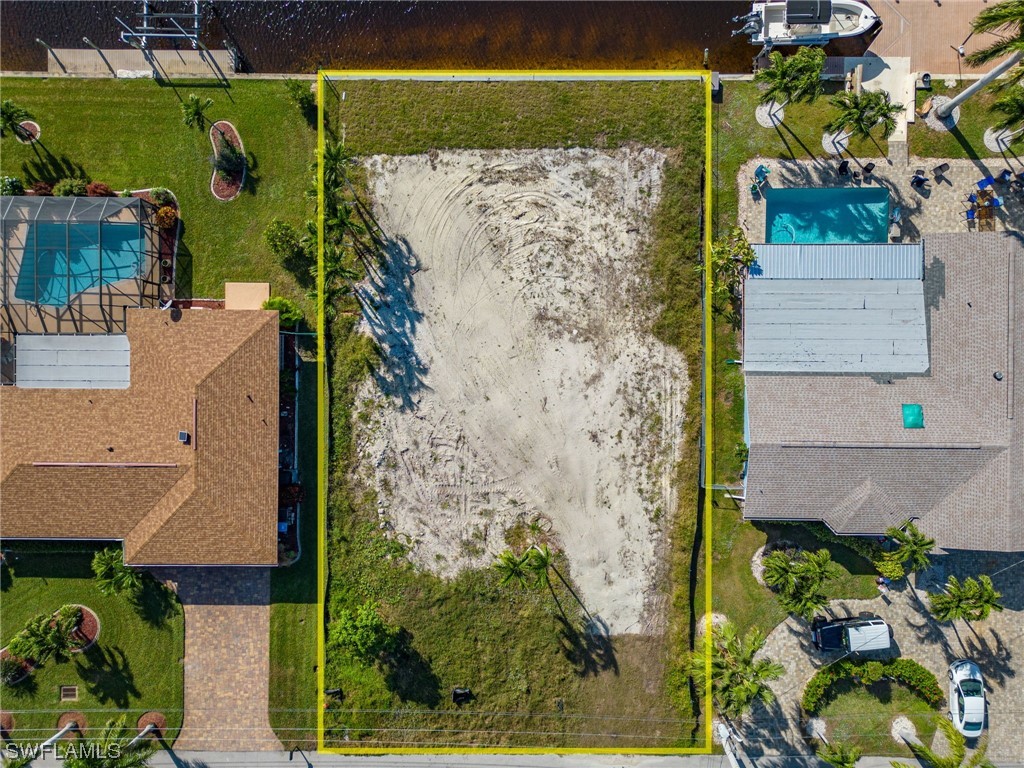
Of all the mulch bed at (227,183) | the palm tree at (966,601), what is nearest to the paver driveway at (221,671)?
the mulch bed at (227,183)

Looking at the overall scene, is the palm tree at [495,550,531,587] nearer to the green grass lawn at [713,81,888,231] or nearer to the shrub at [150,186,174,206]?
the green grass lawn at [713,81,888,231]

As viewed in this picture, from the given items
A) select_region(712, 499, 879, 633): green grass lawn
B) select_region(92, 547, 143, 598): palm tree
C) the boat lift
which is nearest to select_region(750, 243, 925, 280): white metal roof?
select_region(712, 499, 879, 633): green grass lawn

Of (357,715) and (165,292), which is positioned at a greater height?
(165,292)

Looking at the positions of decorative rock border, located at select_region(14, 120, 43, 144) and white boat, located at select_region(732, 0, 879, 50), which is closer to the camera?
white boat, located at select_region(732, 0, 879, 50)

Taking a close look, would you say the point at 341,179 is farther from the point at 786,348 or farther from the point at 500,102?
the point at 786,348

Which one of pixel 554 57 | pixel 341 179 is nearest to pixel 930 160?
pixel 554 57

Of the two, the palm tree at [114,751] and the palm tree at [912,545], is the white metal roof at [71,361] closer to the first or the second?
the palm tree at [114,751]

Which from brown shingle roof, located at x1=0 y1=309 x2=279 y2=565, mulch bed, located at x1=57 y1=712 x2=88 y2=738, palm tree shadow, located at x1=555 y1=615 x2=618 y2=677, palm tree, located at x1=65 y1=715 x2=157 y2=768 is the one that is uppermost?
brown shingle roof, located at x1=0 y1=309 x2=279 y2=565
